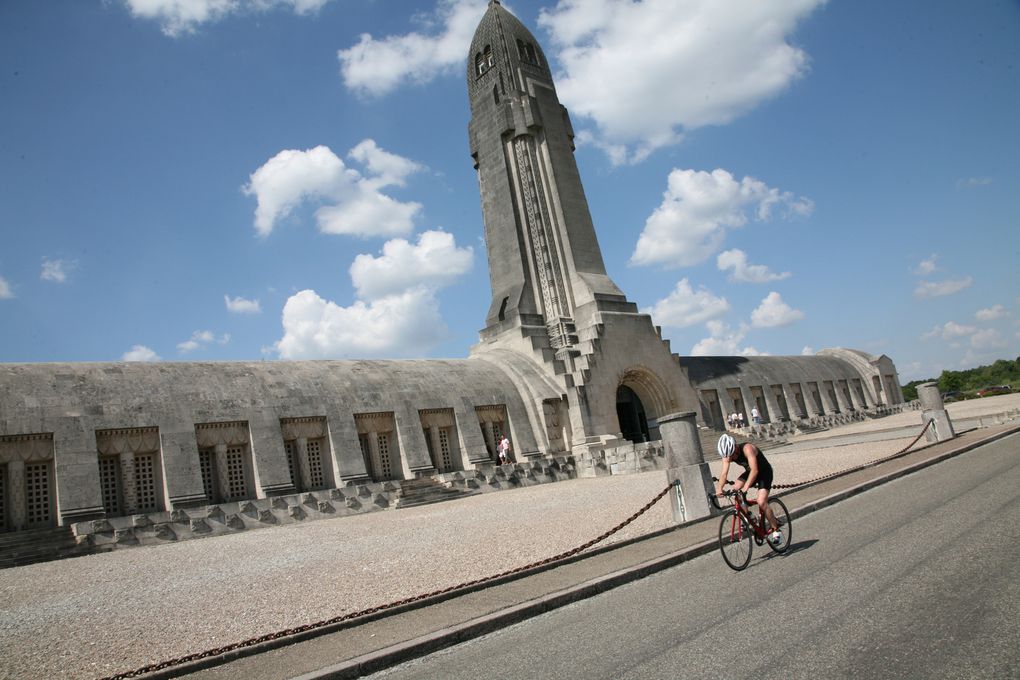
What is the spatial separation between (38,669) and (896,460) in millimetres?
16766

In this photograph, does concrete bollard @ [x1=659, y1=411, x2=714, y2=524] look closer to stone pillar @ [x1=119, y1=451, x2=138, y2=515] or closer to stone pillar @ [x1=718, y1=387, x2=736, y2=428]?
stone pillar @ [x1=119, y1=451, x2=138, y2=515]

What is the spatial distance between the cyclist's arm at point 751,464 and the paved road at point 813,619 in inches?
36.2

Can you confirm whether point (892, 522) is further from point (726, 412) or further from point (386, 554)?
→ point (726, 412)

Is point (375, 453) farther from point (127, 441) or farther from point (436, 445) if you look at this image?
point (127, 441)

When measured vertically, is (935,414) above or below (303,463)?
below

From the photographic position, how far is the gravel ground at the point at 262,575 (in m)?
7.51

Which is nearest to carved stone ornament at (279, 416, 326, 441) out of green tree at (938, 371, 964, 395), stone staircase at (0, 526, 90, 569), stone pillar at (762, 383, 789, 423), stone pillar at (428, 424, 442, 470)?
stone pillar at (428, 424, 442, 470)

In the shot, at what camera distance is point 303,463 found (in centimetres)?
2195

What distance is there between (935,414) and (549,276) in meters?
17.8

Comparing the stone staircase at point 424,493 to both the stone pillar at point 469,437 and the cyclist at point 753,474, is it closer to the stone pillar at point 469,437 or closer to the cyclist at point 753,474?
the stone pillar at point 469,437

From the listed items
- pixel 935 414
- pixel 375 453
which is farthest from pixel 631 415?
pixel 935 414

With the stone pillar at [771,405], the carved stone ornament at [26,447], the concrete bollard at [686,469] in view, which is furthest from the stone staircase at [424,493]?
the stone pillar at [771,405]

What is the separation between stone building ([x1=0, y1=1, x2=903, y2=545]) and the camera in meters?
17.9

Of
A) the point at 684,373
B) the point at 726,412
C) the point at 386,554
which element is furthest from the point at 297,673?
the point at 726,412
